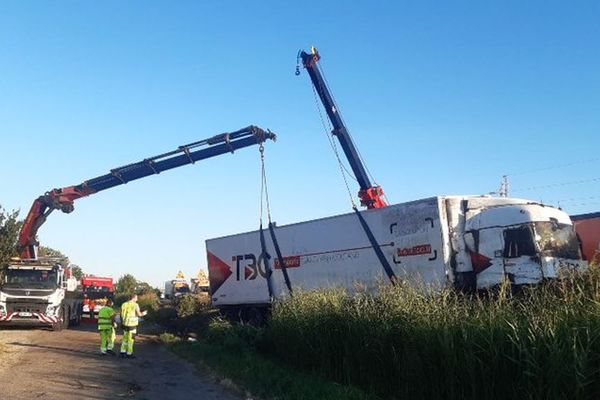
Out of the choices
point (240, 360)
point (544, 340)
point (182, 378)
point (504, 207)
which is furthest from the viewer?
point (504, 207)

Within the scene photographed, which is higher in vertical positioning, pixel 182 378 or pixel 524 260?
pixel 524 260

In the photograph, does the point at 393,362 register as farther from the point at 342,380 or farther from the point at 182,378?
the point at 182,378

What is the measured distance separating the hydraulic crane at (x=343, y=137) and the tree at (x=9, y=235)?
1353 centimetres

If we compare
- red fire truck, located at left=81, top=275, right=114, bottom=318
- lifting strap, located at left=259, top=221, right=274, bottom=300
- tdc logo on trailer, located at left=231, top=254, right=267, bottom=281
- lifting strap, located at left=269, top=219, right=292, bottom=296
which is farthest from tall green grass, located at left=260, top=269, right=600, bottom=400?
red fire truck, located at left=81, top=275, right=114, bottom=318

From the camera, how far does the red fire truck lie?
3138 centimetres

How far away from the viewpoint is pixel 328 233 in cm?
1864

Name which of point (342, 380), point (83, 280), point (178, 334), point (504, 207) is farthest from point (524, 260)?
point (83, 280)

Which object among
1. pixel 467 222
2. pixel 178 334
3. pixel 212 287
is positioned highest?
pixel 467 222

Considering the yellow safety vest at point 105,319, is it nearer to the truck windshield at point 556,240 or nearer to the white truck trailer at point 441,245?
the white truck trailer at point 441,245

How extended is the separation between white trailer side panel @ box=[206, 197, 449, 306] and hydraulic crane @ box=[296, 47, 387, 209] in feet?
14.2

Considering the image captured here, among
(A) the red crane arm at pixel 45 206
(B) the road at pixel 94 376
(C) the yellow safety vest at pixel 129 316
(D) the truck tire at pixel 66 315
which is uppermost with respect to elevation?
(A) the red crane arm at pixel 45 206

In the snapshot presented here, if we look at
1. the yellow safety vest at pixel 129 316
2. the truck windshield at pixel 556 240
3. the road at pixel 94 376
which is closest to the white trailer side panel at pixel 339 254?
the truck windshield at pixel 556 240

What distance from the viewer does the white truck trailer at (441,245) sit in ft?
47.0

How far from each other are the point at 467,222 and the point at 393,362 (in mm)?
7282
